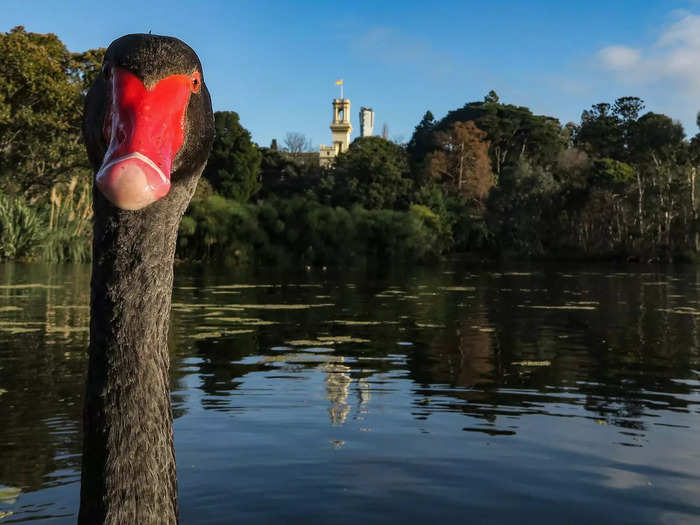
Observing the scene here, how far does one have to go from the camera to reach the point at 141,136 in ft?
5.21

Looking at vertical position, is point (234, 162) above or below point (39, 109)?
above

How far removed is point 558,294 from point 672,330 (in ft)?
19.3

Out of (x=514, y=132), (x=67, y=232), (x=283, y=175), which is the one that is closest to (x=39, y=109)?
(x=67, y=232)

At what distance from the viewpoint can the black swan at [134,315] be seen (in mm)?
1843

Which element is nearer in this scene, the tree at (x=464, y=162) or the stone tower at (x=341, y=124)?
the tree at (x=464, y=162)

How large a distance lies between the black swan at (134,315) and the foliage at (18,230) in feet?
71.5

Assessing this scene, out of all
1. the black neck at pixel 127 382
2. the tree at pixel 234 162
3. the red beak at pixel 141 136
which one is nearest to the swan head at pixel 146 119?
the red beak at pixel 141 136

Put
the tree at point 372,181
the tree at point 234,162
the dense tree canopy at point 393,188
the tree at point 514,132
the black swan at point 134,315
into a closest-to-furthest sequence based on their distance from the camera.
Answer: the black swan at point 134,315, the dense tree canopy at point 393,188, the tree at point 372,181, the tree at point 234,162, the tree at point 514,132

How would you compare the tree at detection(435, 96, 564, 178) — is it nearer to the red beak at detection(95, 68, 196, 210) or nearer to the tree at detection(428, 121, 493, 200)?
the tree at detection(428, 121, 493, 200)

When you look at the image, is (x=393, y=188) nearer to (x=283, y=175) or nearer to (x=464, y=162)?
(x=464, y=162)

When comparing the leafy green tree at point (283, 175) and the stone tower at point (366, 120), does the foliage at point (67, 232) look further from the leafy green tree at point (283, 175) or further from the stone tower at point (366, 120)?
the stone tower at point (366, 120)

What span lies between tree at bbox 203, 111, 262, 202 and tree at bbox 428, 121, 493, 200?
10.9 metres

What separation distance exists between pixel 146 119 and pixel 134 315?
56cm

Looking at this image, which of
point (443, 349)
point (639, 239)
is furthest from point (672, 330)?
point (639, 239)
